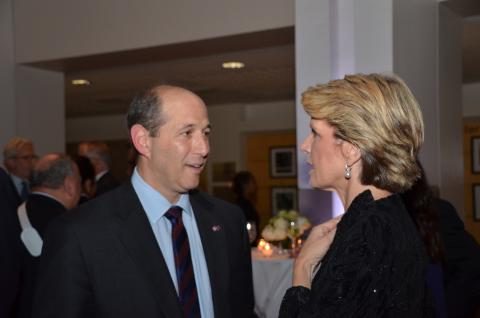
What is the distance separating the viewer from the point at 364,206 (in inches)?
60.6

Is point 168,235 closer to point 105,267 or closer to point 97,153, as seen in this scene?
point 105,267

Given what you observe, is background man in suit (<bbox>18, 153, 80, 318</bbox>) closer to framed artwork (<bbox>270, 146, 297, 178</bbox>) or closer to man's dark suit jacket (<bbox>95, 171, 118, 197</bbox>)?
man's dark suit jacket (<bbox>95, 171, 118, 197</bbox>)

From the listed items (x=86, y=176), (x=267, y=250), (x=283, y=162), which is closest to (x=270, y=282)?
(x=267, y=250)

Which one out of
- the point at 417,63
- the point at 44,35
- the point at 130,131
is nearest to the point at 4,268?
the point at 130,131

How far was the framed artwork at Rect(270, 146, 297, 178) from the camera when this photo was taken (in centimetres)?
1043

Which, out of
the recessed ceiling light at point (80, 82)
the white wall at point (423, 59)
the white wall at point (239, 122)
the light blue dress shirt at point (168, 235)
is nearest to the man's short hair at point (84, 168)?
the white wall at point (423, 59)

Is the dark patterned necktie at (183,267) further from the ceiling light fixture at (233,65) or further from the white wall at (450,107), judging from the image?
the ceiling light fixture at (233,65)

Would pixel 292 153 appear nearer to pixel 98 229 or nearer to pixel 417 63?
pixel 417 63

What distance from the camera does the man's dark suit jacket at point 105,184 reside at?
5086mm

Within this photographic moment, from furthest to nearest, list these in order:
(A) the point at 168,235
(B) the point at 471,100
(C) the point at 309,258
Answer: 1. (B) the point at 471,100
2. (A) the point at 168,235
3. (C) the point at 309,258

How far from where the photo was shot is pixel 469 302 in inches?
115

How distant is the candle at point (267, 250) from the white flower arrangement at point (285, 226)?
67 mm

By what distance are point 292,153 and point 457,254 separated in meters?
7.65

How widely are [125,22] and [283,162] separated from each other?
5.44 m
